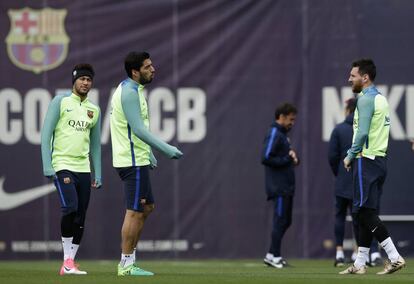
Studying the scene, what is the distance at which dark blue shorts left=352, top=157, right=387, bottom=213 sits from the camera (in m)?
10.4

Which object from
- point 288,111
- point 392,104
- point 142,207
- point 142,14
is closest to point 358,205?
point 142,207

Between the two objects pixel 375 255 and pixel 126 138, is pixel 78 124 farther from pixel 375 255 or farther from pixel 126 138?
pixel 375 255

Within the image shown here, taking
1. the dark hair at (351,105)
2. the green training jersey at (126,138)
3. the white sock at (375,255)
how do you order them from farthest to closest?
the white sock at (375,255) < the dark hair at (351,105) < the green training jersey at (126,138)

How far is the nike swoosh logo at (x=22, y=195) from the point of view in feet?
51.2

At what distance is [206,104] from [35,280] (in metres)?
6.52


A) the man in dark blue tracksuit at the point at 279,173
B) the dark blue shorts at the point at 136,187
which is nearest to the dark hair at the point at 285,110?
the man in dark blue tracksuit at the point at 279,173

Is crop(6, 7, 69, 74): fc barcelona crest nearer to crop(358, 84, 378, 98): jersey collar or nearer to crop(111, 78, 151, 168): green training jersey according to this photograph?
crop(111, 78, 151, 168): green training jersey

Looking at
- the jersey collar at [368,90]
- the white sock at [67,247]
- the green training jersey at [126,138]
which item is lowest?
the white sock at [67,247]

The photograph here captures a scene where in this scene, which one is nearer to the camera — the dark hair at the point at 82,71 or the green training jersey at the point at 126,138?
the green training jersey at the point at 126,138

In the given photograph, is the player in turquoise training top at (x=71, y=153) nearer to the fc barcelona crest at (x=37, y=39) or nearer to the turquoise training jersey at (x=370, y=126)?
the turquoise training jersey at (x=370, y=126)

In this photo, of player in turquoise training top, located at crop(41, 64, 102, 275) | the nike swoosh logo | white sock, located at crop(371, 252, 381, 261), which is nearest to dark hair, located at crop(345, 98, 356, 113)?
white sock, located at crop(371, 252, 381, 261)

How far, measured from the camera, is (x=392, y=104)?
15344 mm

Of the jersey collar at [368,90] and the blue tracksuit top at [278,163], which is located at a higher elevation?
the jersey collar at [368,90]

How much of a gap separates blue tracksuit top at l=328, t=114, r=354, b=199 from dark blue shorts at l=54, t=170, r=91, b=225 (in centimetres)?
401
